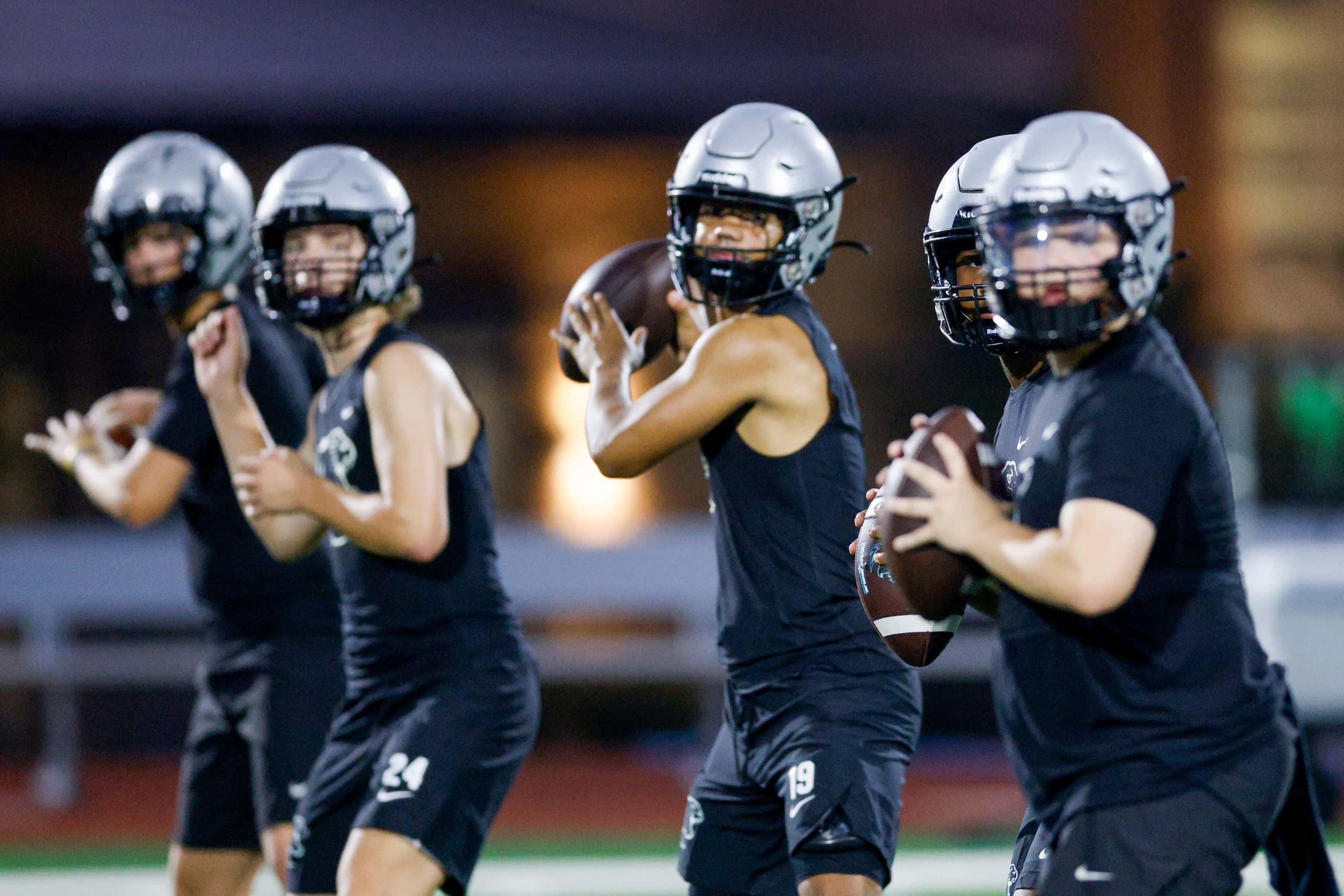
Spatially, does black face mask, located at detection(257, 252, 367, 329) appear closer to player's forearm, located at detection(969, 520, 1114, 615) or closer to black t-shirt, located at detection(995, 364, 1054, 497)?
black t-shirt, located at detection(995, 364, 1054, 497)

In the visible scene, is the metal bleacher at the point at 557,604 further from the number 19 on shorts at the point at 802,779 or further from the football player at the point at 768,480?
the number 19 on shorts at the point at 802,779

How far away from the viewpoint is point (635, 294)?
4.02m

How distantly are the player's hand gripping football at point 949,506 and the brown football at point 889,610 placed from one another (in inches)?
24.6

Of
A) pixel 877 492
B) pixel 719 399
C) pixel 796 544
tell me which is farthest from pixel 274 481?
pixel 877 492

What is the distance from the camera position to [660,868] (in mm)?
6906

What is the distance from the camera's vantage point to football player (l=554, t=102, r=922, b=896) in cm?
349

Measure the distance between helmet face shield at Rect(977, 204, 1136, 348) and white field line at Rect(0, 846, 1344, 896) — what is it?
12.8ft

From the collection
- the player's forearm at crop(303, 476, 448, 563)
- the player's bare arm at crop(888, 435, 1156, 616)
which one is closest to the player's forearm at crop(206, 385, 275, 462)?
the player's forearm at crop(303, 476, 448, 563)

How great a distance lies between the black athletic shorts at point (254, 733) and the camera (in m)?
4.36

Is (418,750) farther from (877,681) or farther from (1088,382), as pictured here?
(1088,382)

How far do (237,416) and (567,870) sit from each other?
127 inches

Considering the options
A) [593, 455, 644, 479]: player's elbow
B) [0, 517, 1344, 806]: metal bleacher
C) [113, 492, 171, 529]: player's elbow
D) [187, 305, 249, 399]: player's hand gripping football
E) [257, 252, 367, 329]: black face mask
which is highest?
[257, 252, 367, 329]: black face mask

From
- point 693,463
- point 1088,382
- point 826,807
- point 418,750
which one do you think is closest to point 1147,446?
point 1088,382

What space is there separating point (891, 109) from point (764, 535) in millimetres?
7858
